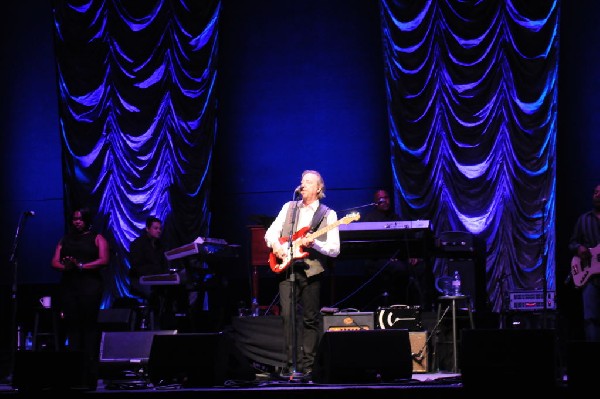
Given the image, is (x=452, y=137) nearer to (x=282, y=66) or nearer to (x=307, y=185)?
(x=282, y=66)

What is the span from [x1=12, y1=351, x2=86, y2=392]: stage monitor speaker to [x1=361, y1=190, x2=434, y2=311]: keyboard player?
4.48 meters

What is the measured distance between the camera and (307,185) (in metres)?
7.38

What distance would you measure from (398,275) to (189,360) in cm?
424

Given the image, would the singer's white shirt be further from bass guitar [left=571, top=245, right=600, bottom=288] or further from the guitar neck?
bass guitar [left=571, top=245, right=600, bottom=288]

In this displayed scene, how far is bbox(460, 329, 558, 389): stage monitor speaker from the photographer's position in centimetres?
484

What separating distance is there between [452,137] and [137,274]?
14.2 feet

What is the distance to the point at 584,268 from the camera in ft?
28.2

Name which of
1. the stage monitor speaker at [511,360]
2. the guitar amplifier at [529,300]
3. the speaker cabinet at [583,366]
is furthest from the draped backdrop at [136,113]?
the speaker cabinet at [583,366]

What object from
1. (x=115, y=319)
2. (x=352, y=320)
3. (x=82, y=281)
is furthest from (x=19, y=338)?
(x=352, y=320)

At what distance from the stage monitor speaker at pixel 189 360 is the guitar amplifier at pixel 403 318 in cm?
279

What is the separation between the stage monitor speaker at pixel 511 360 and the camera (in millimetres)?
4844

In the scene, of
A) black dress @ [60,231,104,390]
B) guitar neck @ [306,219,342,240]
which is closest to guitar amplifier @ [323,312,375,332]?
guitar neck @ [306,219,342,240]

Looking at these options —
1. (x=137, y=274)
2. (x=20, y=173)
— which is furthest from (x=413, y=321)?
(x=20, y=173)

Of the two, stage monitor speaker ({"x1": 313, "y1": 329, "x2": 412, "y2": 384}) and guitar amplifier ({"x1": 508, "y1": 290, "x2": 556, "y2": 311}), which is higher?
guitar amplifier ({"x1": 508, "y1": 290, "x2": 556, "y2": 311})
